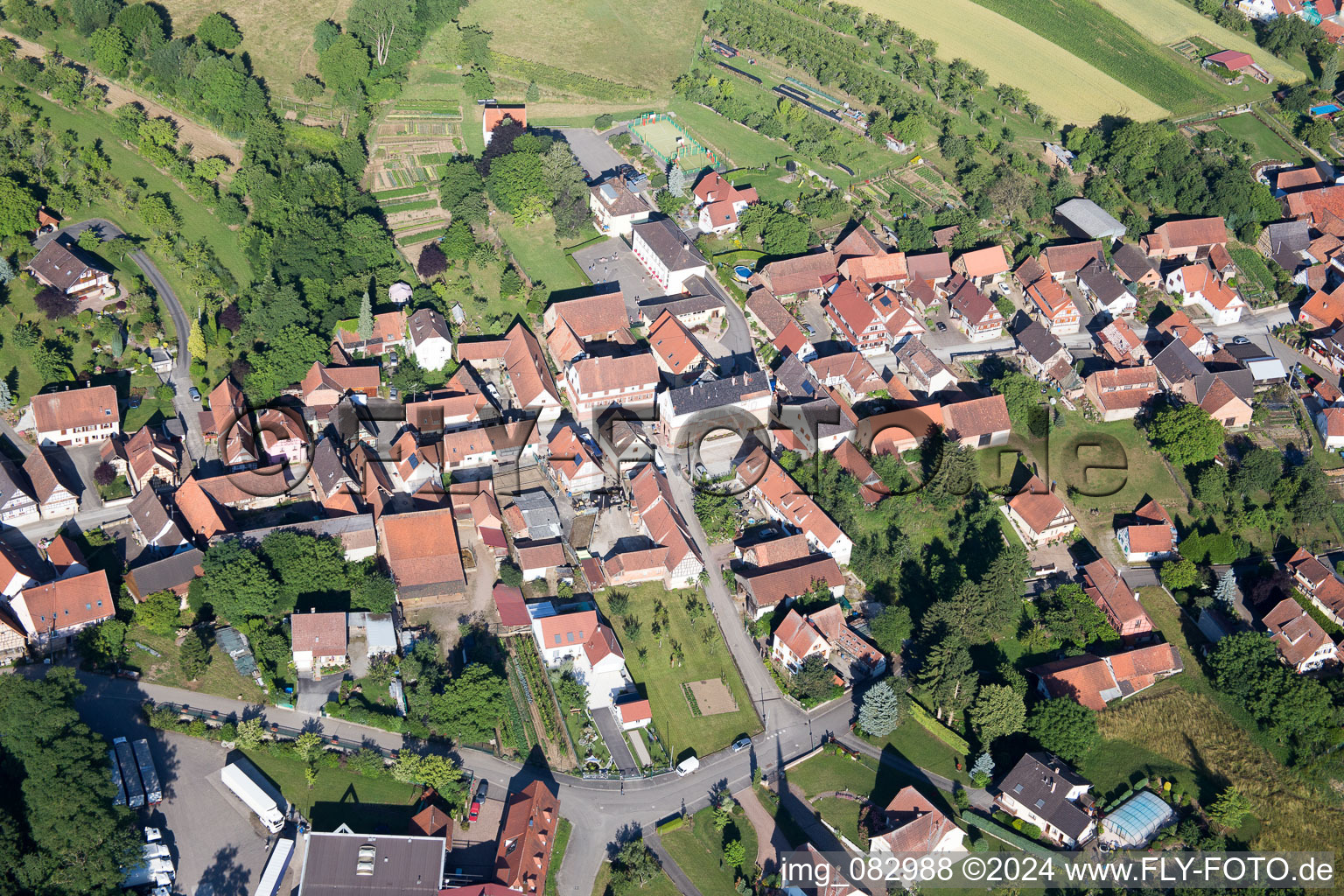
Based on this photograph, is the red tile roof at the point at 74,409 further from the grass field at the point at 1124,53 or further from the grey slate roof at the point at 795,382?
the grass field at the point at 1124,53

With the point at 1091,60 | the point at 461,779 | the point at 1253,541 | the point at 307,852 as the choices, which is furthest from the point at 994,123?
the point at 307,852

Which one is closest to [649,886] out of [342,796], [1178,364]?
[342,796]

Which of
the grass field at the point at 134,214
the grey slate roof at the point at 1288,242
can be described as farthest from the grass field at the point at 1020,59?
the grass field at the point at 134,214

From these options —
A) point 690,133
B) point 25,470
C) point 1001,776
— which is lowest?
point 25,470

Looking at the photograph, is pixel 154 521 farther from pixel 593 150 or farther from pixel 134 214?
pixel 593 150

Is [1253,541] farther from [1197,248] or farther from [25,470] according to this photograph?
[25,470]
